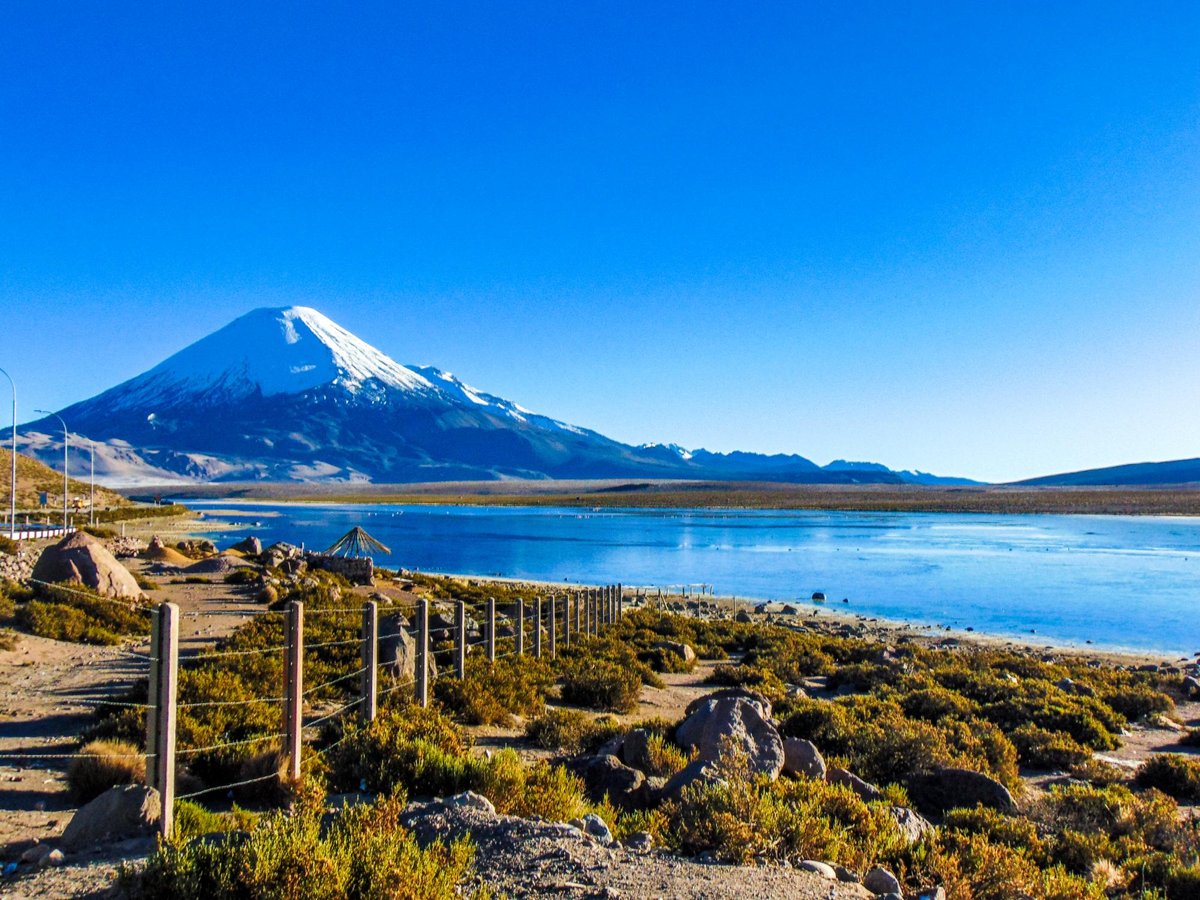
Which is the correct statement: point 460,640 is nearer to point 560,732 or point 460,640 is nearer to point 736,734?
point 560,732

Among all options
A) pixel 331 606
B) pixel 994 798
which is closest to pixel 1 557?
pixel 331 606

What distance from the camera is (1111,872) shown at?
593 cm

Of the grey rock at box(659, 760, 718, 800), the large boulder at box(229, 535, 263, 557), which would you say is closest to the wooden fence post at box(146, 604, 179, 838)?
the grey rock at box(659, 760, 718, 800)

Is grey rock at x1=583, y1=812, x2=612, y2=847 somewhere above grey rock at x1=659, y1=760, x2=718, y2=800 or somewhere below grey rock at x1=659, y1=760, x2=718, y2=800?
above

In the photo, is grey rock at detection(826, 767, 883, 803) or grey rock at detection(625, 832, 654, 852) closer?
grey rock at detection(625, 832, 654, 852)

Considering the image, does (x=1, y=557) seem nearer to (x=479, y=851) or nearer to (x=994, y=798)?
(x=479, y=851)

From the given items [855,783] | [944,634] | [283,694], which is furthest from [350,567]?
[855,783]

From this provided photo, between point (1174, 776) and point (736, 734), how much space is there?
15.9 ft

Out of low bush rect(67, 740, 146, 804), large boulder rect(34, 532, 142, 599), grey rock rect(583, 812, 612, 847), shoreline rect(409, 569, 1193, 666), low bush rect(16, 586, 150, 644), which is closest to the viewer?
grey rock rect(583, 812, 612, 847)

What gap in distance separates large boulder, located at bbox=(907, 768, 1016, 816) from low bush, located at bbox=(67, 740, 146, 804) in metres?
6.58

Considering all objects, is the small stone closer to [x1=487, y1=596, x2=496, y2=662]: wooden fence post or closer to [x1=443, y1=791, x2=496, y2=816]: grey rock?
[x1=443, y1=791, x2=496, y2=816]: grey rock

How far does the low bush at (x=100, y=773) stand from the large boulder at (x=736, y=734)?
4516mm

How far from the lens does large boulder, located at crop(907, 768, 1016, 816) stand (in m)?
7.58

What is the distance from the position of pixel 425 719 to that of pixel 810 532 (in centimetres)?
6490
